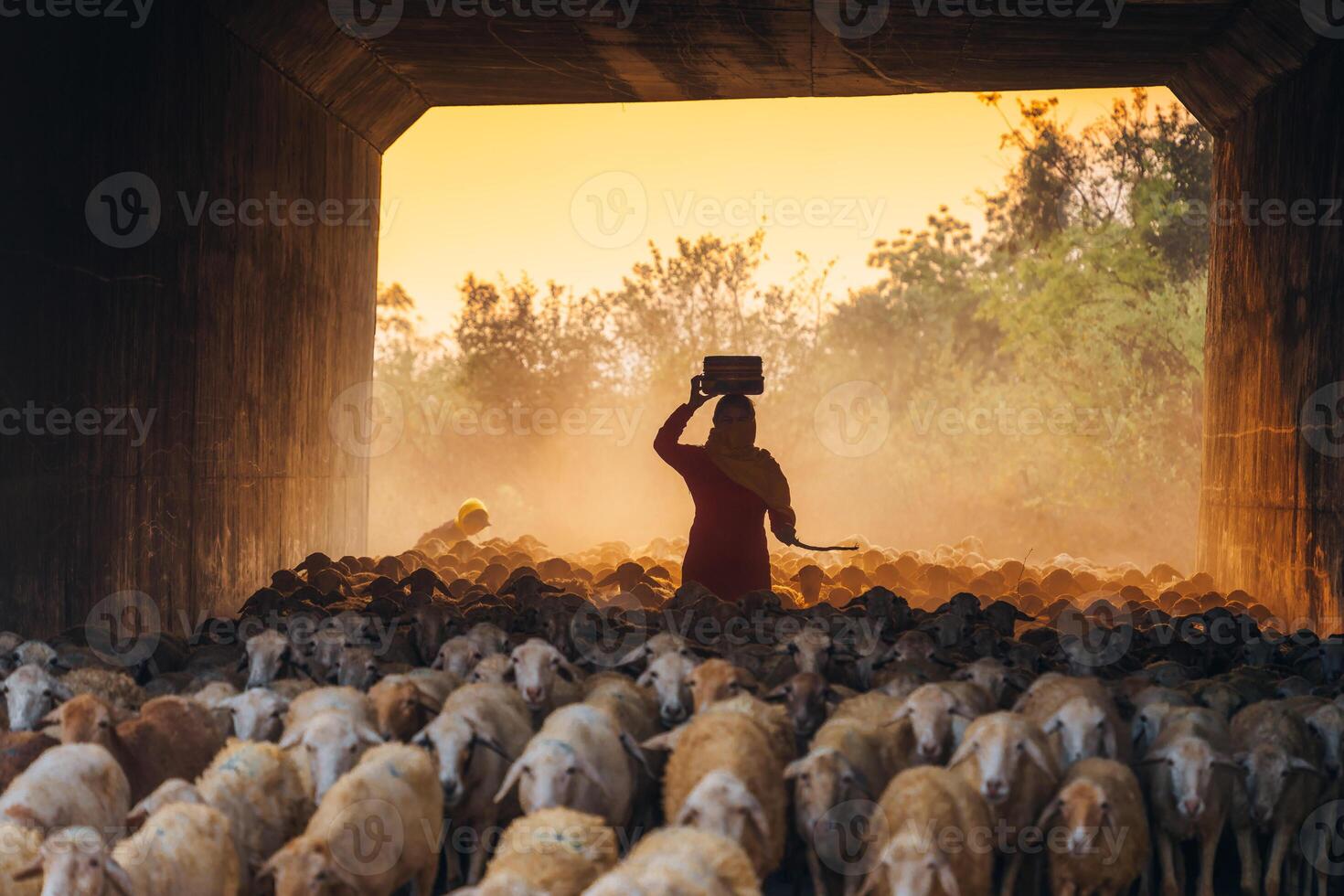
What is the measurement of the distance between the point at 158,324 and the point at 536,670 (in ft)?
15.5

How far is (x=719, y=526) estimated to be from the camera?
44.2 feet

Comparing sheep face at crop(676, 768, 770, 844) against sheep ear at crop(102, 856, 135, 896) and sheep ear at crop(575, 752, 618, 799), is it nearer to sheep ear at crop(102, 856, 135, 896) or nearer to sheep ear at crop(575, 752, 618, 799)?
sheep ear at crop(575, 752, 618, 799)

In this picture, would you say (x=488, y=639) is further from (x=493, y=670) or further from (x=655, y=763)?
(x=655, y=763)

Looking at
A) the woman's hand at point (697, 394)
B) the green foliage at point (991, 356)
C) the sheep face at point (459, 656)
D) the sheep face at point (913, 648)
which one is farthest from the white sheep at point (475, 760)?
the green foliage at point (991, 356)

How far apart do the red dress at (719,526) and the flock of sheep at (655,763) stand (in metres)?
2.77

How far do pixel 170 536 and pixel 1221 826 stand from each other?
25.4 feet

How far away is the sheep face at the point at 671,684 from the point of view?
835cm

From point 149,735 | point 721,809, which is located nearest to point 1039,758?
point 721,809

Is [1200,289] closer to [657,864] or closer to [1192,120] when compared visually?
[1192,120]

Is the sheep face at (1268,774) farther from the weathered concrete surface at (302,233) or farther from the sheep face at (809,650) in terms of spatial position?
the weathered concrete surface at (302,233)

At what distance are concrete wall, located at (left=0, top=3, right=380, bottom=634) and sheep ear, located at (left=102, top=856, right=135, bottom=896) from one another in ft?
16.2

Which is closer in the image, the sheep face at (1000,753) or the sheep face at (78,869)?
the sheep face at (78,869)

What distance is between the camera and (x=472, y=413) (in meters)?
38.1

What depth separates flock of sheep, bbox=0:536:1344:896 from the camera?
601 cm
